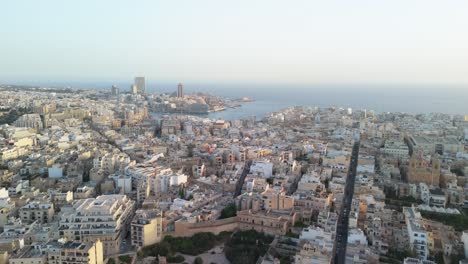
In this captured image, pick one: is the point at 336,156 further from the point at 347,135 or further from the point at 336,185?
the point at 347,135

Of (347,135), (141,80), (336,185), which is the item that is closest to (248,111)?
(347,135)

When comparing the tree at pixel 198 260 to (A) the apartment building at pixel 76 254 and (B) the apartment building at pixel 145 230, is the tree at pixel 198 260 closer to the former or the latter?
(B) the apartment building at pixel 145 230

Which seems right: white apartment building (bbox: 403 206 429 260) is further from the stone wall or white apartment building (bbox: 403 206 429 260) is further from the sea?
the sea

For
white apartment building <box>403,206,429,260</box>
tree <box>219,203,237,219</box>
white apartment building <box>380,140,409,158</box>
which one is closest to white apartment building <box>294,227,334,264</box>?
white apartment building <box>403,206,429,260</box>

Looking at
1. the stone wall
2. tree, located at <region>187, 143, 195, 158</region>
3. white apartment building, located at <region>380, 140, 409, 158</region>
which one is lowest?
the stone wall

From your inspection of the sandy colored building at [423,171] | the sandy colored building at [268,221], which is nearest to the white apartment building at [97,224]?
the sandy colored building at [268,221]

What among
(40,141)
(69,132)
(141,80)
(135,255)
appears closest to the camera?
(135,255)
